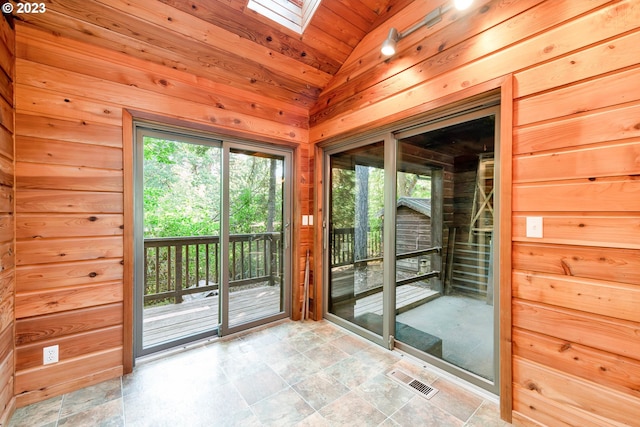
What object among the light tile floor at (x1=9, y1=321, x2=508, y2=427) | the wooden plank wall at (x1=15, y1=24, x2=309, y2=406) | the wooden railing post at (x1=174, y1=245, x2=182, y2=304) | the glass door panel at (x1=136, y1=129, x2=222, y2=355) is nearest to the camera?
the light tile floor at (x1=9, y1=321, x2=508, y2=427)

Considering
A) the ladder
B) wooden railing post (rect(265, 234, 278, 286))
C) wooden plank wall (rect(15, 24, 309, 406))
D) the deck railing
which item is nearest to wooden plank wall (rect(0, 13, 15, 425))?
wooden plank wall (rect(15, 24, 309, 406))

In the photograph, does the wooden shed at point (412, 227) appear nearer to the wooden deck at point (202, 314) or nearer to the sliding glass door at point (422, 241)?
the sliding glass door at point (422, 241)

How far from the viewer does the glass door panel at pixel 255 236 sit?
9.20 feet

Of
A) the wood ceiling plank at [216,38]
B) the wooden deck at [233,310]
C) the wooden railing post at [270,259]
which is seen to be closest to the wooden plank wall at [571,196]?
the wooden deck at [233,310]

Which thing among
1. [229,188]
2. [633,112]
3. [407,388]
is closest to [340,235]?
[229,188]

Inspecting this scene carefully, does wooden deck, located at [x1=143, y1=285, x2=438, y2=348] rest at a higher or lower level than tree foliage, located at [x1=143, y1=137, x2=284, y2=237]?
lower

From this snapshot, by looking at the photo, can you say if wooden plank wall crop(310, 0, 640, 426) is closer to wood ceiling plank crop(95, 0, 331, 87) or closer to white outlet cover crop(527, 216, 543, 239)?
white outlet cover crop(527, 216, 543, 239)

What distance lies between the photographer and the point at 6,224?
5.28 feet

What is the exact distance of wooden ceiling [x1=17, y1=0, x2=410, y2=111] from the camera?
1799 mm

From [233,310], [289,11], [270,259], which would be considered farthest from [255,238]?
[289,11]

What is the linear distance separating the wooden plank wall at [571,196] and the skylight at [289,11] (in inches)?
48.7

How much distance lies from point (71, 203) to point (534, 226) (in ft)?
9.89

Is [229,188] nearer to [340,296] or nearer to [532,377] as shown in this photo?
[340,296]

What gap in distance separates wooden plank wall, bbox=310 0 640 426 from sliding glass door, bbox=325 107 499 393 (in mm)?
271
